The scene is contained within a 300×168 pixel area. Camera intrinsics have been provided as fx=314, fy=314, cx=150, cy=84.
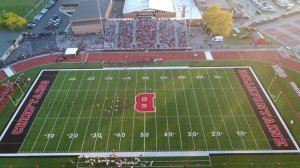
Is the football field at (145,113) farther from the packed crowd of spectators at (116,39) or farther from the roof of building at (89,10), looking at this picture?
the roof of building at (89,10)

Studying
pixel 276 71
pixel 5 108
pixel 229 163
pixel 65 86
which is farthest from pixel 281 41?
pixel 5 108

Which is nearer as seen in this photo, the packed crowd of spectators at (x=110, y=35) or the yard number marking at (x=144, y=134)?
the yard number marking at (x=144, y=134)

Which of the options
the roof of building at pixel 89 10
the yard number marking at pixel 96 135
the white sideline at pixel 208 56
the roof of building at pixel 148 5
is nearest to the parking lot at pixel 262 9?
the white sideline at pixel 208 56

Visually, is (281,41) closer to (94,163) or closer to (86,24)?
(86,24)

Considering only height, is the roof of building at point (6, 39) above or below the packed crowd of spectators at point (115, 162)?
above

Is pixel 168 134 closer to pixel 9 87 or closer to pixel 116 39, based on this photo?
pixel 9 87

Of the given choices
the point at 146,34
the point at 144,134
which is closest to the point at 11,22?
the point at 146,34
